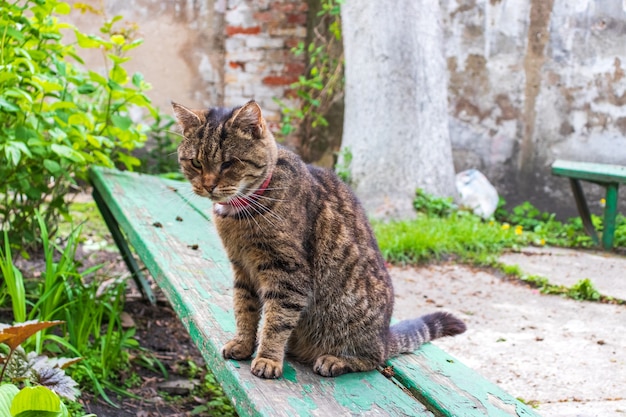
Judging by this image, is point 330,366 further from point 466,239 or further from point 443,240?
point 466,239

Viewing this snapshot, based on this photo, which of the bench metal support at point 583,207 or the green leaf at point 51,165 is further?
the bench metal support at point 583,207

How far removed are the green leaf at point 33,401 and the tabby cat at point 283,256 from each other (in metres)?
0.50

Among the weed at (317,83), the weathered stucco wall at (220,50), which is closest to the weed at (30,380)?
the weed at (317,83)

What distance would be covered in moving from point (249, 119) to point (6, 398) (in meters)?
1.00

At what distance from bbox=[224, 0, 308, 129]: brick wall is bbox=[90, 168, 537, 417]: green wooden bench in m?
5.04

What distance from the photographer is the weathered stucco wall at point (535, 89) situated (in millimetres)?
7047

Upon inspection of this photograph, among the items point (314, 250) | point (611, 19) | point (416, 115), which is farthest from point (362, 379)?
point (611, 19)

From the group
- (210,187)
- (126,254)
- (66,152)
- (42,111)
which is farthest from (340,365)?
(126,254)

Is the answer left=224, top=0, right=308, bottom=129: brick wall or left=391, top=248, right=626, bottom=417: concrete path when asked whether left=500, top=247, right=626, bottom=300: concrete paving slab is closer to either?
left=391, top=248, right=626, bottom=417: concrete path

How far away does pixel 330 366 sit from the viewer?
205 centimetres

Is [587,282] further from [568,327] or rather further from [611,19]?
[611,19]

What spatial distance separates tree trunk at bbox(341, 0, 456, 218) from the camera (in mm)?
6391

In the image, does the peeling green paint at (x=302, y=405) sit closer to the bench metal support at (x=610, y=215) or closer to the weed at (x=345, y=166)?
the weed at (x=345, y=166)

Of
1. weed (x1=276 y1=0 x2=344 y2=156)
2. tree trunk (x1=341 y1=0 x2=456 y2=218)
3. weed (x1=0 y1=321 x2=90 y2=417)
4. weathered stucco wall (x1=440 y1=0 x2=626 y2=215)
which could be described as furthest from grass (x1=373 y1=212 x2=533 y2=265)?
weed (x1=0 y1=321 x2=90 y2=417)
